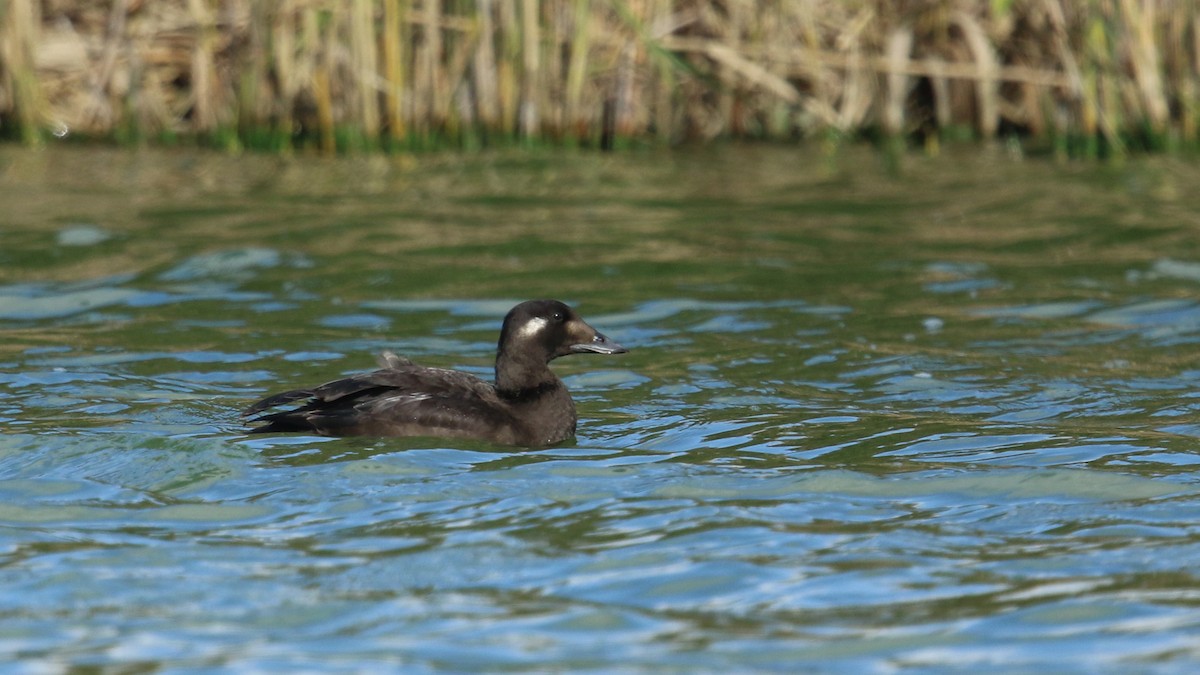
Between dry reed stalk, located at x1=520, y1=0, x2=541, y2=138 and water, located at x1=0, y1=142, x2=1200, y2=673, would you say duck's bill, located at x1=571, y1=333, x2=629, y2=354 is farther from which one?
dry reed stalk, located at x1=520, y1=0, x2=541, y2=138

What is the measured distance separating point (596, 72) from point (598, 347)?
7341mm

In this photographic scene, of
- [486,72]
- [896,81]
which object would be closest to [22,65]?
[486,72]

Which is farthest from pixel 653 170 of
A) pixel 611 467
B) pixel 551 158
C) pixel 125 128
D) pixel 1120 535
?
pixel 1120 535

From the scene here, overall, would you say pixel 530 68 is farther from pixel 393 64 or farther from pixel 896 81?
pixel 896 81

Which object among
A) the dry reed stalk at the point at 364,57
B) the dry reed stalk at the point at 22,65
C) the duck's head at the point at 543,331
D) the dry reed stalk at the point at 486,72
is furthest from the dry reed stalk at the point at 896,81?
the duck's head at the point at 543,331

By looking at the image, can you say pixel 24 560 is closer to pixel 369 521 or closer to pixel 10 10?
pixel 369 521

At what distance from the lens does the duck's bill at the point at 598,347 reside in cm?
768

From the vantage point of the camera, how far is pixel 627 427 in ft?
24.5

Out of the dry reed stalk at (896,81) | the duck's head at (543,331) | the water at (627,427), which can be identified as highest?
the dry reed stalk at (896,81)

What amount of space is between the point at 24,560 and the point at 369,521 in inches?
42.9

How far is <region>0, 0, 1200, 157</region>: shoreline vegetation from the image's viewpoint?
13.7 m

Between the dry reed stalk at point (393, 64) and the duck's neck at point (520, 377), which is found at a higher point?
the dry reed stalk at point (393, 64)

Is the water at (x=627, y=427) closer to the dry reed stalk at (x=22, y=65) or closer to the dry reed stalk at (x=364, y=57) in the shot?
the dry reed stalk at (x=364, y=57)

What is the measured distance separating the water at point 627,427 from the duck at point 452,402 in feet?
0.49
